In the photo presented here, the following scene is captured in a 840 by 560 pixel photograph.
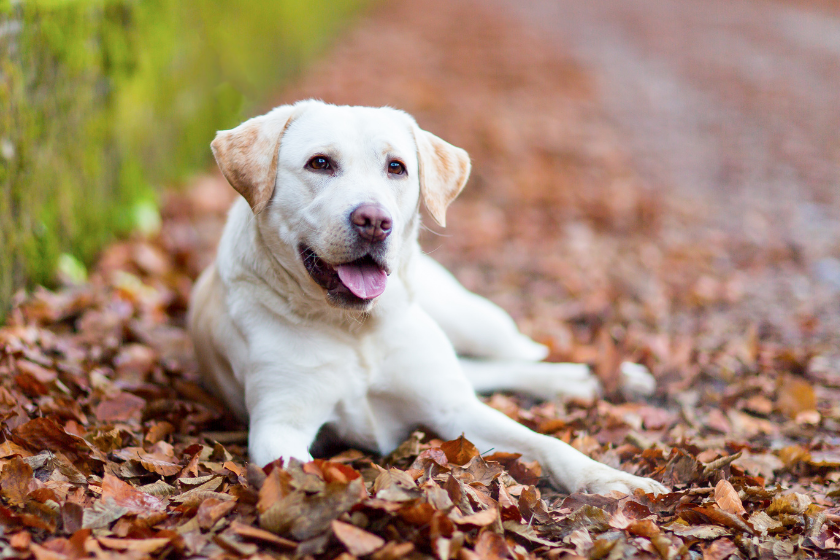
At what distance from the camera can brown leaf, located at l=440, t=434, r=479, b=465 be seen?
2.71 metres

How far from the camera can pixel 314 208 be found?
8.84ft

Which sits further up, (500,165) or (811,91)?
(811,91)

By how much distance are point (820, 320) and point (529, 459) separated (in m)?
2.92

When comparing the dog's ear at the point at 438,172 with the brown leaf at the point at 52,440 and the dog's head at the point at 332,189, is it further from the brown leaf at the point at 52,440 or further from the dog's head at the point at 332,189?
the brown leaf at the point at 52,440

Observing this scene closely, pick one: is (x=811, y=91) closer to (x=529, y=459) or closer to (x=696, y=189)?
(x=696, y=189)

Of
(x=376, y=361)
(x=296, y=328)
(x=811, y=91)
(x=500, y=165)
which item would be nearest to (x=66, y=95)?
(x=296, y=328)

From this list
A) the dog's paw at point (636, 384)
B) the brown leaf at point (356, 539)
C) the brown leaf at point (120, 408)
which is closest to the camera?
the brown leaf at point (356, 539)

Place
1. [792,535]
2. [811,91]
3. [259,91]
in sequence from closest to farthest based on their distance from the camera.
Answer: [792,535], [259,91], [811,91]

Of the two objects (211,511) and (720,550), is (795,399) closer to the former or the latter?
(720,550)

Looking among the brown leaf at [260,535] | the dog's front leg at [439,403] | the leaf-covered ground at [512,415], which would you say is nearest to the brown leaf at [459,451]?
the leaf-covered ground at [512,415]

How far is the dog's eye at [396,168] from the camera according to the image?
2.91 m

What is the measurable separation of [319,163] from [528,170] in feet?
17.8

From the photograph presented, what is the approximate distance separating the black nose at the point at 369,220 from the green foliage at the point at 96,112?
2042 mm

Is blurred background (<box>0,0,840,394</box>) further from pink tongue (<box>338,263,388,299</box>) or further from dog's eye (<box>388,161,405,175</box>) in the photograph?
pink tongue (<box>338,263,388,299</box>)
